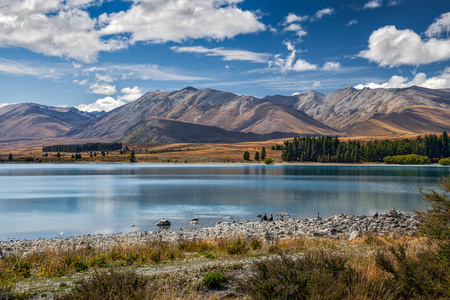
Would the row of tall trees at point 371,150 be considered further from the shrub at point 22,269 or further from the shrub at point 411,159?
the shrub at point 22,269

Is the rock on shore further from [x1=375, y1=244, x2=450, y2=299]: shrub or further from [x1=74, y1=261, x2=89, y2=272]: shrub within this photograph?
[x1=375, y1=244, x2=450, y2=299]: shrub

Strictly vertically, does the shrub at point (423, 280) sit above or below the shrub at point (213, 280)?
above

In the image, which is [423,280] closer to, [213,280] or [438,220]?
[438,220]

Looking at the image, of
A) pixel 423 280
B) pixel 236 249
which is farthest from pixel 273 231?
pixel 423 280

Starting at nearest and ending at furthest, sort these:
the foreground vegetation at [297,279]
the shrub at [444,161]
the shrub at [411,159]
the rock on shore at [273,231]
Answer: the foreground vegetation at [297,279], the rock on shore at [273,231], the shrub at [444,161], the shrub at [411,159]

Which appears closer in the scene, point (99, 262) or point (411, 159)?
point (99, 262)

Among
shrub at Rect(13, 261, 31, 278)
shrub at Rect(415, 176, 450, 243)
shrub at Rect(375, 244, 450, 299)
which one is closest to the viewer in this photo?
shrub at Rect(375, 244, 450, 299)

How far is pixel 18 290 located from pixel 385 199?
6074 cm

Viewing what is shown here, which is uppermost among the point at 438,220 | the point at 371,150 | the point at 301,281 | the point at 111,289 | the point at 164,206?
the point at 371,150

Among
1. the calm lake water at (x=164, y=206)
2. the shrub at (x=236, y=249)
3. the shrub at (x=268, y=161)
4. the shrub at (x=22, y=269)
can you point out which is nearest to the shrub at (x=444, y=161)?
the shrub at (x=268, y=161)

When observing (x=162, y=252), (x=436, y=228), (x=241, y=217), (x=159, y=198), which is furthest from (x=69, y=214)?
(x=436, y=228)

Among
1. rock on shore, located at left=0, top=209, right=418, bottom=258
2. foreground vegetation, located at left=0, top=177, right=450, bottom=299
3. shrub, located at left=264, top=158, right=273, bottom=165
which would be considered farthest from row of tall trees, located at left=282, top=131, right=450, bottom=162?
foreground vegetation, located at left=0, top=177, right=450, bottom=299

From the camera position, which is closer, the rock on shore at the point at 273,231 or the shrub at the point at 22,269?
the shrub at the point at 22,269

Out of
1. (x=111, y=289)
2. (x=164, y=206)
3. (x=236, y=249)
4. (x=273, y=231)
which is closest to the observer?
(x=111, y=289)
